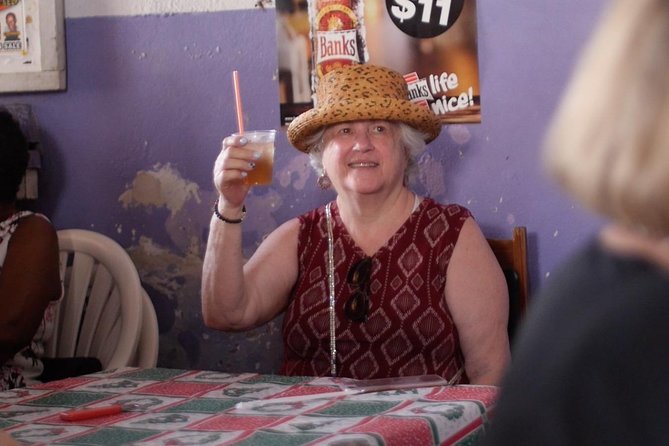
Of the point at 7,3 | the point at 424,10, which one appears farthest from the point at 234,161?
the point at 7,3

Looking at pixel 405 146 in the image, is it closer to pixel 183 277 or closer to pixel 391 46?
pixel 391 46

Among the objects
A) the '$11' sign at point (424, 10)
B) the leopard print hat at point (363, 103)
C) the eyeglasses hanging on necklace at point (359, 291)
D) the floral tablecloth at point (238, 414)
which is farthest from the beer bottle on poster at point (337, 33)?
the floral tablecloth at point (238, 414)

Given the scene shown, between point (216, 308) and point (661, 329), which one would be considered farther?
point (216, 308)

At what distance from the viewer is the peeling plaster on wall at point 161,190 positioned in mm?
3355

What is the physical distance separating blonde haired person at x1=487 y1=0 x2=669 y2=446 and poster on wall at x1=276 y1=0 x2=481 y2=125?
7.21 ft

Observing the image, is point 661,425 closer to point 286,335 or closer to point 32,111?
point 286,335

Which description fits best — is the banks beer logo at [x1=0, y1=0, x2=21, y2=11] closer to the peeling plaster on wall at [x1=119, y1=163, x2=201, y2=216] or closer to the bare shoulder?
the peeling plaster on wall at [x1=119, y1=163, x2=201, y2=216]

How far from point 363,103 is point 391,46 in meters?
0.40

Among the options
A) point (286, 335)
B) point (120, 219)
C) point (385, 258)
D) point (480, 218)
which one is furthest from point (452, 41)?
point (120, 219)

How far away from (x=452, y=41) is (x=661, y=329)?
7.51 feet

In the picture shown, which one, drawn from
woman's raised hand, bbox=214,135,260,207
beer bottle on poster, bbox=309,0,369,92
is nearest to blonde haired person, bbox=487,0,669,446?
→ woman's raised hand, bbox=214,135,260,207

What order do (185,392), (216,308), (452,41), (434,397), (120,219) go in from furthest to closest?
1. (120,219)
2. (452,41)
3. (216,308)
4. (185,392)
5. (434,397)

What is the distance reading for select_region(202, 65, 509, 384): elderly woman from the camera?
2.63 metres

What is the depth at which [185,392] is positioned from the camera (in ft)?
6.93
